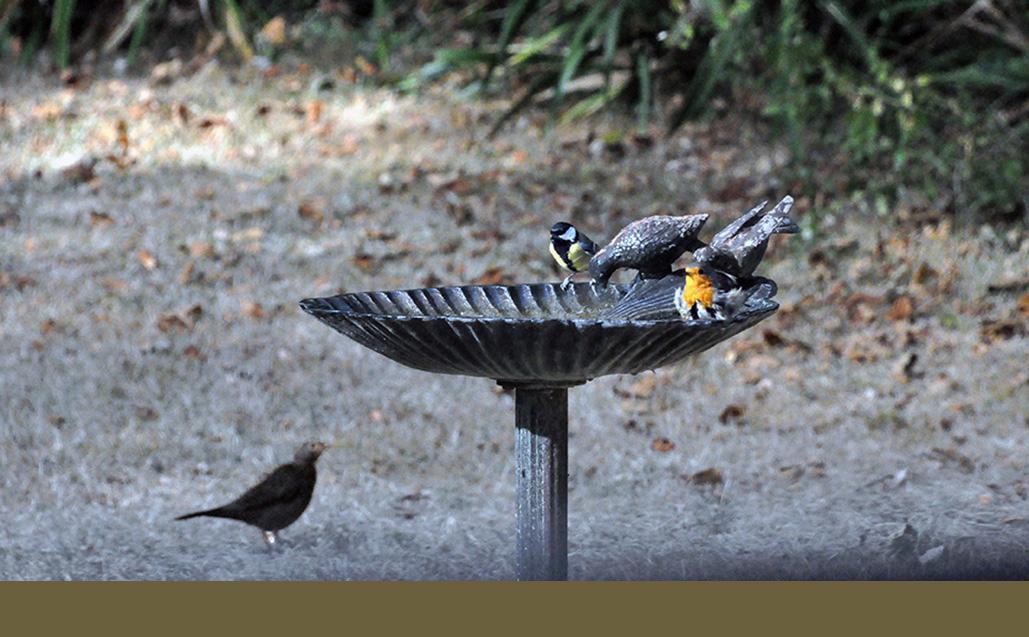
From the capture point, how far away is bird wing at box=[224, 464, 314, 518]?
4035 millimetres

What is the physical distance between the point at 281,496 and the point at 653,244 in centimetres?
140

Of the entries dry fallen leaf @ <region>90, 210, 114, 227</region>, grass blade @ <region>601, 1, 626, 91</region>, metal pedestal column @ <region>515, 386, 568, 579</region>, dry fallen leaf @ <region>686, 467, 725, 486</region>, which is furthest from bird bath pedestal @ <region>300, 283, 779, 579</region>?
grass blade @ <region>601, 1, 626, 91</region>

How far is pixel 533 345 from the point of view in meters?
2.98

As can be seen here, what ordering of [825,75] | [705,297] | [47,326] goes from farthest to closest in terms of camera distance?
1. [825,75]
2. [47,326]
3. [705,297]

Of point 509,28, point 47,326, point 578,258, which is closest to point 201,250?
point 47,326

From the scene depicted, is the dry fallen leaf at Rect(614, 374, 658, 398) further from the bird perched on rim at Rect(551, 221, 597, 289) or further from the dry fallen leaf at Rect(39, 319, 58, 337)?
the dry fallen leaf at Rect(39, 319, 58, 337)

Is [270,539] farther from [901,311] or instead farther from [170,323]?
[901,311]

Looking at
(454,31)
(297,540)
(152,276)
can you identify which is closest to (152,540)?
(297,540)

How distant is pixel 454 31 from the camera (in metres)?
9.04

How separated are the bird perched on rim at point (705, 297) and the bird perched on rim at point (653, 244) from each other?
142mm

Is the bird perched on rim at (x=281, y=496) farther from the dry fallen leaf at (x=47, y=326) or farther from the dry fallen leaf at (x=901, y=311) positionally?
the dry fallen leaf at (x=901, y=311)

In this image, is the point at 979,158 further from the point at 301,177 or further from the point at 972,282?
the point at 301,177

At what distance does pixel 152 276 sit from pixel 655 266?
149 inches

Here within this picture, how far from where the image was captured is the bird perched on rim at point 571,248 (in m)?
3.46
